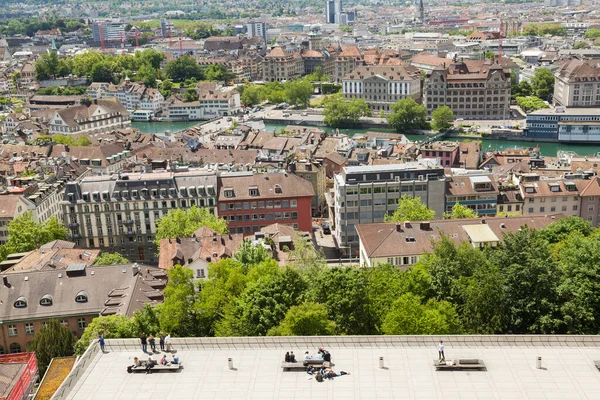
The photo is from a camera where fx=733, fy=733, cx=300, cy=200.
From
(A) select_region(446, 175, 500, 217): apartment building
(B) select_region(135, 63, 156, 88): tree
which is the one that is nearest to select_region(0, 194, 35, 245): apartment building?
(A) select_region(446, 175, 500, 217): apartment building

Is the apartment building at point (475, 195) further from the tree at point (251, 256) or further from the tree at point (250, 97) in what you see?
the tree at point (250, 97)

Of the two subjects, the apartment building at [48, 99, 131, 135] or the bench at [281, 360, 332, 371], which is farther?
the apartment building at [48, 99, 131, 135]

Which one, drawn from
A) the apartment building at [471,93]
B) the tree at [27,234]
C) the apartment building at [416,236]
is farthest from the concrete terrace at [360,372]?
the apartment building at [471,93]

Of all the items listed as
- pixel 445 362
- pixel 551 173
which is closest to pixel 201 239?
pixel 445 362

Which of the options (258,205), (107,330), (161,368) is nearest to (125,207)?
(258,205)

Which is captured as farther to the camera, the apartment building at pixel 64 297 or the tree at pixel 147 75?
the tree at pixel 147 75

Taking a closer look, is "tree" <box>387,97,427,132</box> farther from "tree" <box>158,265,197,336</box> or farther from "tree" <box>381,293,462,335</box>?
"tree" <box>381,293,462,335</box>

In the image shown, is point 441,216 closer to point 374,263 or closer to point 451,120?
point 374,263
